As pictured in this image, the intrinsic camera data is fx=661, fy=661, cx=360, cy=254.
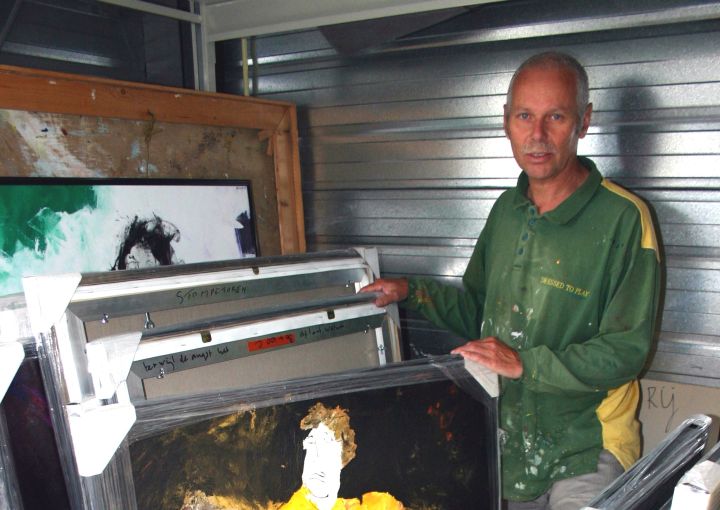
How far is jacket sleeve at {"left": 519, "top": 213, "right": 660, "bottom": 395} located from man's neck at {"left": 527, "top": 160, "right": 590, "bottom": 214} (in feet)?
0.65

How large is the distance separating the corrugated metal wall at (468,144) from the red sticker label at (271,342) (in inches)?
35.6

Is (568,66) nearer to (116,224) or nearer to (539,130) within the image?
(539,130)

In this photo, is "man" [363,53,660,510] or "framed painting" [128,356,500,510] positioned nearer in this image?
"framed painting" [128,356,500,510]

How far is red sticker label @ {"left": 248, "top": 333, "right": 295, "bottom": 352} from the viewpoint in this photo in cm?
142


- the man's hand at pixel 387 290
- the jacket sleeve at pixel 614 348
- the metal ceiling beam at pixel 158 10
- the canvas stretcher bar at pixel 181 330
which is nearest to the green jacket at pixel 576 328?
the jacket sleeve at pixel 614 348

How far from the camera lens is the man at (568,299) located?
149cm

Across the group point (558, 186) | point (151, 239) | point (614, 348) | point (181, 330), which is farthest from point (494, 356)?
point (151, 239)

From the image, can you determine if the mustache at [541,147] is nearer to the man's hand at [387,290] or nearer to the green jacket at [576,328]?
the green jacket at [576,328]

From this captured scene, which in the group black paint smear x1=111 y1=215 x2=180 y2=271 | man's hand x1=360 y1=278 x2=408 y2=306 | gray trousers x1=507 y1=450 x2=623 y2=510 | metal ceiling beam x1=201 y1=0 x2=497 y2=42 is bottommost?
gray trousers x1=507 y1=450 x2=623 y2=510

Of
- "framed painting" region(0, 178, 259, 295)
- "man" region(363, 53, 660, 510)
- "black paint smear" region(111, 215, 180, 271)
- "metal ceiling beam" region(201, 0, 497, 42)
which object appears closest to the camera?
"man" region(363, 53, 660, 510)

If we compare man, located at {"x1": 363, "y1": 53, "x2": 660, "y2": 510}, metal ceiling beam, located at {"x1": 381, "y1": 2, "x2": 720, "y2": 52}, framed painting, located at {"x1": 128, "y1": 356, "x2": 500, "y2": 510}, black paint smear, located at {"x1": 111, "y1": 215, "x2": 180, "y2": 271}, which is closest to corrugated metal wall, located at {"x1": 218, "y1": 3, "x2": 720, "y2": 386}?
metal ceiling beam, located at {"x1": 381, "y1": 2, "x2": 720, "y2": 52}

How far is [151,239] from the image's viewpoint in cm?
191

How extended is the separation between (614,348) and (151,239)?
128 centimetres

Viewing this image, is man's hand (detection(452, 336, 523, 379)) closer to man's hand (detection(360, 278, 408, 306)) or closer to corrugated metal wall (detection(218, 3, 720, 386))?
man's hand (detection(360, 278, 408, 306))
